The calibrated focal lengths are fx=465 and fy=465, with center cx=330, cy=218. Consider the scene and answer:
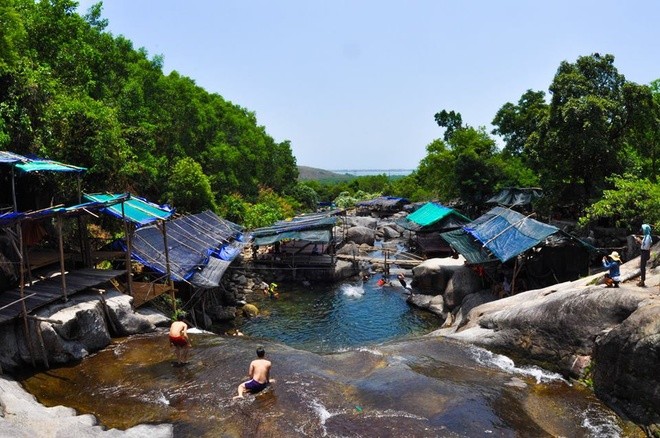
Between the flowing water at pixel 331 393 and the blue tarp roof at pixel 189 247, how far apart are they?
16.0 ft

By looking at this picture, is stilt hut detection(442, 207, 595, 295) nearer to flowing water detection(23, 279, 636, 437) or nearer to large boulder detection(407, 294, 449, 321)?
large boulder detection(407, 294, 449, 321)

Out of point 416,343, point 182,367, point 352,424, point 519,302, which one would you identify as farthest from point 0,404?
point 519,302

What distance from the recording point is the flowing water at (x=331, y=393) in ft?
34.8

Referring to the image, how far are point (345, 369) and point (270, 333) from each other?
9611 millimetres

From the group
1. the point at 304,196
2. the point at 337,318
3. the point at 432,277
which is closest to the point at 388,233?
the point at 432,277

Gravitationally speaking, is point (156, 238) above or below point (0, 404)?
above

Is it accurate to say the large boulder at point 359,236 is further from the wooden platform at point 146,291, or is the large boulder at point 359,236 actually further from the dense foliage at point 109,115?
the wooden platform at point 146,291

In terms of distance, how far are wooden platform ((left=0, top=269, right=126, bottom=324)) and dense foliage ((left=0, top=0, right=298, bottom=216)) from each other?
5057 millimetres

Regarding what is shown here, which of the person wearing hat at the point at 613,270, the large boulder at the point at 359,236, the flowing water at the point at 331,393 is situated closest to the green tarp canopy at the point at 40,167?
the flowing water at the point at 331,393

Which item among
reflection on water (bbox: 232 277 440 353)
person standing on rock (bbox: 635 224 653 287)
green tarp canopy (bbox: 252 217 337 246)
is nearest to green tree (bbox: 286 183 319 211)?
green tarp canopy (bbox: 252 217 337 246)

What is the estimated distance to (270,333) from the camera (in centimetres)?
2289

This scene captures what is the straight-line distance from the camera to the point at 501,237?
23156 millimetres

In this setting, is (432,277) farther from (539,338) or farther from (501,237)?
(539,338)

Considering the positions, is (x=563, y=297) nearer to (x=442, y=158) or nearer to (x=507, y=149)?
(x=507, y=149)
